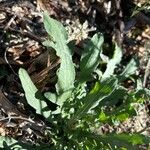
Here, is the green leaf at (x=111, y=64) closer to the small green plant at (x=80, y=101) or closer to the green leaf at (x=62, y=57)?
the small green plant at (x=80, y=101)

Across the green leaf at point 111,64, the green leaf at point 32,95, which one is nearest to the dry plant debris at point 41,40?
the green leaf at point 32,95

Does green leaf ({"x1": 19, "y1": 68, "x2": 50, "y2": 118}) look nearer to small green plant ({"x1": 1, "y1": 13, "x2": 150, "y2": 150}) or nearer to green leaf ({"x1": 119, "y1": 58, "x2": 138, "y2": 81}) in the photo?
small green plant ({"x1": 1, "y1": 13, "x2": 150, "y2": 150})

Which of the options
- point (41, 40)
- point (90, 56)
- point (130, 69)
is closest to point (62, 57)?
point (90, 56)

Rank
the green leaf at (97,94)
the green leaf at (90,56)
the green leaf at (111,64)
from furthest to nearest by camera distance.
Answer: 1. the green leaf at (111,64)
2. the green leaf at (90,56)
3. the green leaf at (97,94)

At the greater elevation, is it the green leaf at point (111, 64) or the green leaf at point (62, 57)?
the green leaf at point (62, 57)

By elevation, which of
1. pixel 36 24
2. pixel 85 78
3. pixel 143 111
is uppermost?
pixel 36 24

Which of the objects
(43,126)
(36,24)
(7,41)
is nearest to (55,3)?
(36,24)

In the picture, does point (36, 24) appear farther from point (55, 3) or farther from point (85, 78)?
point (85, 78)
